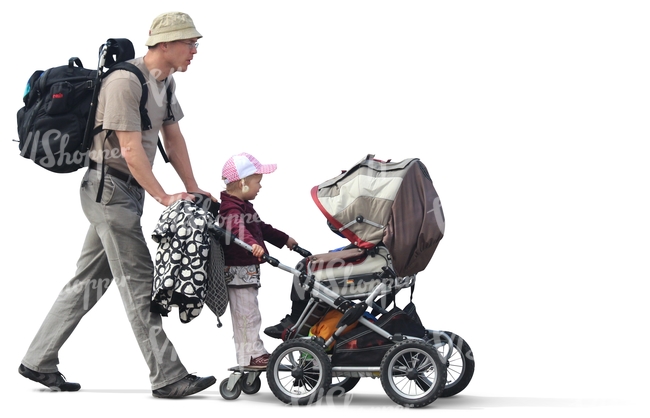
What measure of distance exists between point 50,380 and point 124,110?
78.8 inches

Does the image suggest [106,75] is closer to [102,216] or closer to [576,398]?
[102,216]

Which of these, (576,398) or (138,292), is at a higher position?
(138,292)

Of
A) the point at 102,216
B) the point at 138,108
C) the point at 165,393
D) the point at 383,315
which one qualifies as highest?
the point at 138,108

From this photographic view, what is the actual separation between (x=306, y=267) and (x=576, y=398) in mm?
1939

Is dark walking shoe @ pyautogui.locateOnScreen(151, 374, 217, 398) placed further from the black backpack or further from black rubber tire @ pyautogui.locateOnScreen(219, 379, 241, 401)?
the black backpack

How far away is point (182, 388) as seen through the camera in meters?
8.04

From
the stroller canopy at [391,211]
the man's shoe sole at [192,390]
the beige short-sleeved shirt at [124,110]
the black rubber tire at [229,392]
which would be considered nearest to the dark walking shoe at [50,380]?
the man's shoe sole at [192,390]

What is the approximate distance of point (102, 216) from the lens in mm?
8062

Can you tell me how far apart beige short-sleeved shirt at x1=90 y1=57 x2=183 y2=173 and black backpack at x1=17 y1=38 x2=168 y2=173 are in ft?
0.18

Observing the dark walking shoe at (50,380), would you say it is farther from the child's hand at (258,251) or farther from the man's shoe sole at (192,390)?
the child's hand at (258,251)

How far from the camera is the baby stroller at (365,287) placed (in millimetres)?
7734

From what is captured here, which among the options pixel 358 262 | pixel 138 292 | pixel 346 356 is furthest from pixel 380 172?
pixel 138 292

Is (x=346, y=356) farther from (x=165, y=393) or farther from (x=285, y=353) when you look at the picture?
(x=165, y=393)

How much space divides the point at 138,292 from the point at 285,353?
3.53 feet
